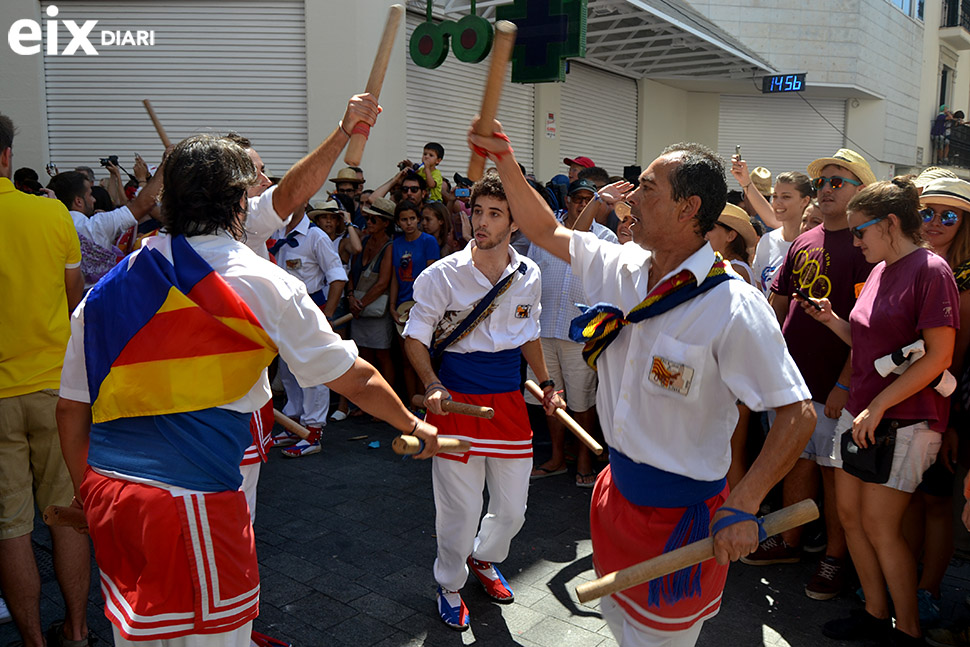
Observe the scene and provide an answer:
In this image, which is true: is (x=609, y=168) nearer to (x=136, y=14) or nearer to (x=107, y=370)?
(x=136, y=14)

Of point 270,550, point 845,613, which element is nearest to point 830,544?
point 845,613

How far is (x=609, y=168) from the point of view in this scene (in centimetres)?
1698

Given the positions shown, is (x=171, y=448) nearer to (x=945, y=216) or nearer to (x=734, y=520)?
(x=734, y=520)

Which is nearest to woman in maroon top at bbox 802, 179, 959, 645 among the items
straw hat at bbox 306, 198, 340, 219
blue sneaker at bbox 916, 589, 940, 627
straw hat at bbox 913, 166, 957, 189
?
blue sneaker at bbox 916, 589, 940, 627

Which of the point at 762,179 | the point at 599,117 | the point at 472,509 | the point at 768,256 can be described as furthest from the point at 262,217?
the point at 599,117

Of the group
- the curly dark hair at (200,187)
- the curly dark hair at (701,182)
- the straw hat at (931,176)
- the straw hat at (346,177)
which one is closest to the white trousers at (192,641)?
the curly dark hair at (200,187)

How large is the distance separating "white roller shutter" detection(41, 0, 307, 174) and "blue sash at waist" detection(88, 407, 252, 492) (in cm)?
944

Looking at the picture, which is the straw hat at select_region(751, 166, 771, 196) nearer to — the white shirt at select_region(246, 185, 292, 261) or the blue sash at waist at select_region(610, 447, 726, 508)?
the white shirt at select_region(246, 185, 292, 261)

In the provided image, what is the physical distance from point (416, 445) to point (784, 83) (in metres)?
17.1

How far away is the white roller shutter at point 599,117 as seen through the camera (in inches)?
599

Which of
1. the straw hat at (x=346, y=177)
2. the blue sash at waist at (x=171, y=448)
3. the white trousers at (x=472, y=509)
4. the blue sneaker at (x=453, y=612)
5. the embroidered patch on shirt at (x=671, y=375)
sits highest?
the straw hat at (x=346, y=177)

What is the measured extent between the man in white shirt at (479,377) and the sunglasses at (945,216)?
6.92ft

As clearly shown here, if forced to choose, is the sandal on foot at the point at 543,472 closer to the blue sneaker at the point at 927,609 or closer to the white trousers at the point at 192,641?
the blue sneaker at the point at 927,609

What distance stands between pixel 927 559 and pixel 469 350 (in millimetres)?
2654
